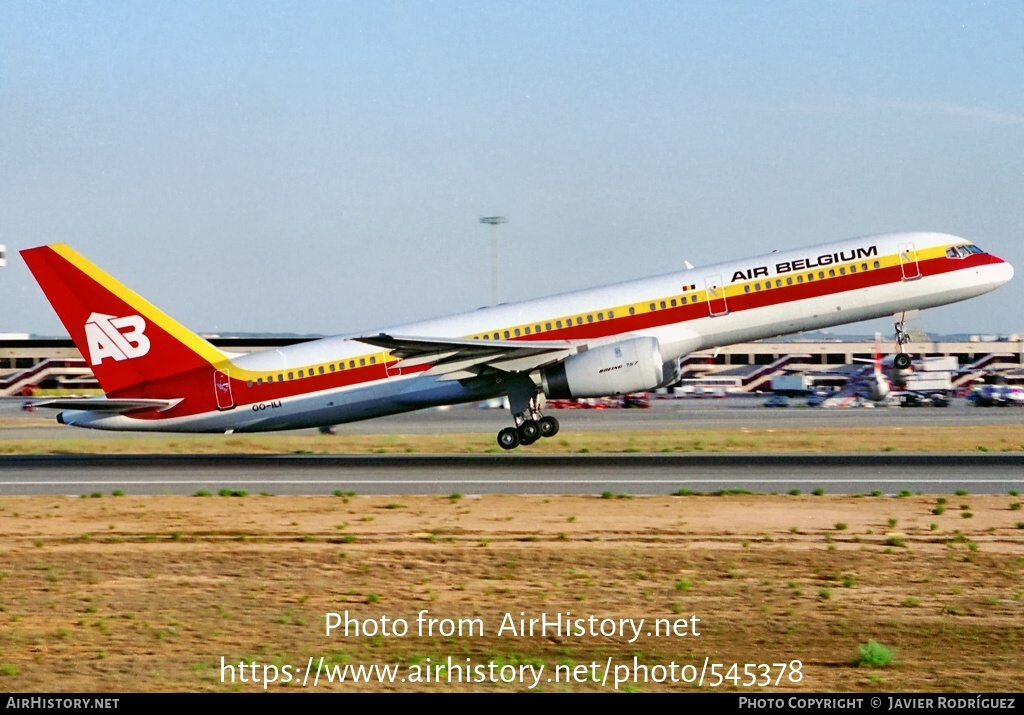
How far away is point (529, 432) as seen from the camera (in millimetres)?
34531

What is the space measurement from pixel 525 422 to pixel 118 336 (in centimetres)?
1235

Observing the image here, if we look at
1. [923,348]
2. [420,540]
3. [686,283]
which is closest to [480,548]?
[420,540]

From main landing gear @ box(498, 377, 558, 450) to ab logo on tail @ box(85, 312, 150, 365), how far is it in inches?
432

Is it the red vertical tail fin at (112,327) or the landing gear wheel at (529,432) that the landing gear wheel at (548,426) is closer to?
the landing gear wheel at (529,432)

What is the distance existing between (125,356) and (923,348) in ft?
332

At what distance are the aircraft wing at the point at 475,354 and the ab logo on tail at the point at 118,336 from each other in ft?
25.4

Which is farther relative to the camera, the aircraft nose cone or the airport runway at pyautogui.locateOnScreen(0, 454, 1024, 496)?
the aircraft nose cone

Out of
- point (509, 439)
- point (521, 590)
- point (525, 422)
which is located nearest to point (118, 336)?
point (509, 439)

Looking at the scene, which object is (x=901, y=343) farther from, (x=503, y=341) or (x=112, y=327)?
(x=112, y=327)

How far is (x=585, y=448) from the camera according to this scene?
132ft

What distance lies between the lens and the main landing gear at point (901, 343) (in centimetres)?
3250

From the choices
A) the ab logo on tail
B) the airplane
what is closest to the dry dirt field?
the airplane

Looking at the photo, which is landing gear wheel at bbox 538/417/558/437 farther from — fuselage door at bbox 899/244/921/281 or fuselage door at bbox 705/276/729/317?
fuselage door at bbox 899/244/921/281

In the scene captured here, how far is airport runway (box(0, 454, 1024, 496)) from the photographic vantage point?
26.9 metres
